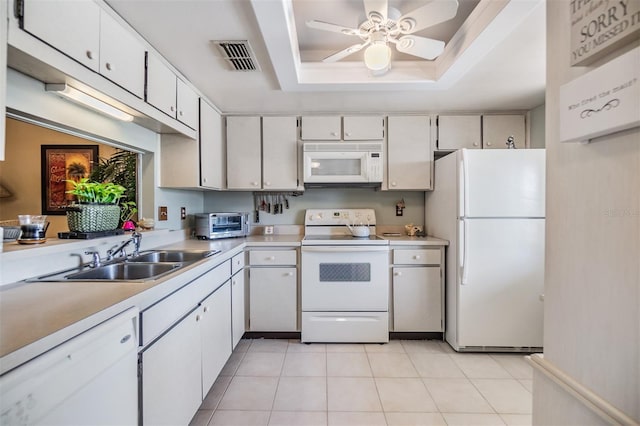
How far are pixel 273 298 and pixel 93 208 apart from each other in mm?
1547

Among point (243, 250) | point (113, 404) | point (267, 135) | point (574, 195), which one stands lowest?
point (113, 404)

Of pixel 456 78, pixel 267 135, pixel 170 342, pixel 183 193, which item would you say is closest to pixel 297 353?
pixel 170 342

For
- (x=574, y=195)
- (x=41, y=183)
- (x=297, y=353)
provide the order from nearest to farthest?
(x=574, y=195)
(x=41, y=183)
(x=297, y=353)

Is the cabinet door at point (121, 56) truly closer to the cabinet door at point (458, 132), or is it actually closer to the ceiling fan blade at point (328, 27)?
the ceiling fan blade at point (328, 27)

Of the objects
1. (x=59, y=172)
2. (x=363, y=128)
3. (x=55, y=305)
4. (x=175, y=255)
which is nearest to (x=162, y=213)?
(x=175, y=255)

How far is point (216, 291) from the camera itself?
1.86 metres

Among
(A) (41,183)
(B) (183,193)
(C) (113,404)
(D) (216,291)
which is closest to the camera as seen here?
(C) (113,404)

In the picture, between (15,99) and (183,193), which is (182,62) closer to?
(15,99)

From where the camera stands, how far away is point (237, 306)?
7.60 ft

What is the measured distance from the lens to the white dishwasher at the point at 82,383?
64cm

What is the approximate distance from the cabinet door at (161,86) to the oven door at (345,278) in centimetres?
150

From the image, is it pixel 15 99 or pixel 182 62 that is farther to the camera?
pixel 182 62

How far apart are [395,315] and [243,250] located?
1.49 meters

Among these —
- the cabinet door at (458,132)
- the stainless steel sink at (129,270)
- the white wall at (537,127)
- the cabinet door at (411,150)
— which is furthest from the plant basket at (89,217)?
the white wall at (537,127)
